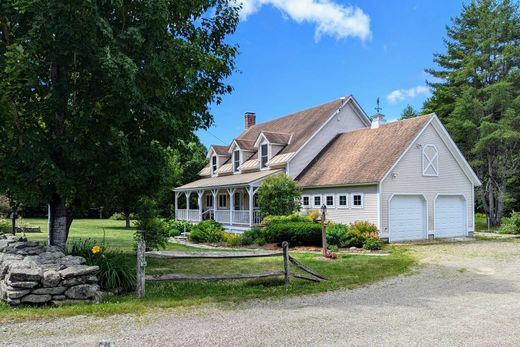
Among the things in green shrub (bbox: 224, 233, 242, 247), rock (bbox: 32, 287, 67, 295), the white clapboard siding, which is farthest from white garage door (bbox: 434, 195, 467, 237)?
rock (bbox: 32, 287, 67, 295)

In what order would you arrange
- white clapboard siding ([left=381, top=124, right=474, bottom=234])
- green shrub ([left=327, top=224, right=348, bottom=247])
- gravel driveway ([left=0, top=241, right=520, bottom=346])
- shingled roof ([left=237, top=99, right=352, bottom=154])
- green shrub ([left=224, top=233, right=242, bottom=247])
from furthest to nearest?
shingled roof ([left=237, top=99, right=352, bottom=154]), white clapboard siding ([left=381, top=124, right=474, bottom=234]), green shrub ([left=224, top=233, right=242, bottom=247]), green shrub ([left=327, top=224, right=348, bottom=247]), gravel driveway ([left=0, top=241, right=520, bottom=346])

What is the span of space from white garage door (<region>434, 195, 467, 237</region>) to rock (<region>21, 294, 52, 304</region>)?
18.8 metres

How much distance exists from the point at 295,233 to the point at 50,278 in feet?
38.1

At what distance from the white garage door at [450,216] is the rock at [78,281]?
1813cm

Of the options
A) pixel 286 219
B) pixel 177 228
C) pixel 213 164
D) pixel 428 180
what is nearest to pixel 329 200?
pixel 286 219

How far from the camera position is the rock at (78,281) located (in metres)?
7.67

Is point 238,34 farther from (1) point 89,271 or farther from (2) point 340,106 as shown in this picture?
(2) point 340,106

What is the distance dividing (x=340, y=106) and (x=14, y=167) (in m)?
21.9

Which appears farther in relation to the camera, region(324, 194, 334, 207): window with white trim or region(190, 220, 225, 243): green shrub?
region(324, 194, 334, 207): window with white trim

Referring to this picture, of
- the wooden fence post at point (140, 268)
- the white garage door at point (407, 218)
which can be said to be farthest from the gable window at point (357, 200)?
the wooden fence post at point (140, 268)

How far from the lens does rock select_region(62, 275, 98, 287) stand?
767cm

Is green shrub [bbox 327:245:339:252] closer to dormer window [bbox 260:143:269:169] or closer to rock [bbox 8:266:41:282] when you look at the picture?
dormer window [bbox 260:143:269:169]

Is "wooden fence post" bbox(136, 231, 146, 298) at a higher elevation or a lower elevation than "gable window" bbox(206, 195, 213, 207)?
lower

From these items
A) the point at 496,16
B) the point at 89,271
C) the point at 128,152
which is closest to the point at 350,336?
the point at 89,271
